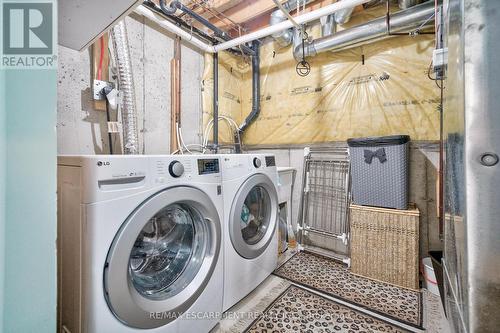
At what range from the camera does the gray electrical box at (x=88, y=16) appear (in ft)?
2.77

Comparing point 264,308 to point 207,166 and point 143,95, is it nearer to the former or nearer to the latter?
point 207,166

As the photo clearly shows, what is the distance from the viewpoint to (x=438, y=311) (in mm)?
1401

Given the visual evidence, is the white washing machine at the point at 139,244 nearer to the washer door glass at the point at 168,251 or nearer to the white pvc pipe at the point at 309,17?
the washer door glass at the point at 168,251

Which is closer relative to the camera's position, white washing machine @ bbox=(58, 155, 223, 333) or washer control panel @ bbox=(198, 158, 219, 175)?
white washing machine @ bbox=(58, 155, 223, 333)

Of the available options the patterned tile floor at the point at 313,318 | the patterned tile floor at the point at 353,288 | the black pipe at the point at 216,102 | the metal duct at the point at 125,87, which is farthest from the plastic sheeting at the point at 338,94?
the patterned tile floor at the point at 313,318

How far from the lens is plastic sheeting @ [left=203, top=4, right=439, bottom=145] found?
1773mm

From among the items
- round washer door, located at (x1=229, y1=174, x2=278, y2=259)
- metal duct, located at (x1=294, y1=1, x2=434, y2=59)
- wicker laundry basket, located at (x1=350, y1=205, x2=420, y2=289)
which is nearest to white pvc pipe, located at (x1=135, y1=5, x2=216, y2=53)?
metal duct, located at (x1=294, y1=1, x2=434, y2=59)

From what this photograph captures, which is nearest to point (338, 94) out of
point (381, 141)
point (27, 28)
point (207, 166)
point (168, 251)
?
point (381, 141)

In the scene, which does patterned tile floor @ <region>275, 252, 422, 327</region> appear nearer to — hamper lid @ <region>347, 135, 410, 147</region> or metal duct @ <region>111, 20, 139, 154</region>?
hamper lid @ <region>347, 135, 410, 147</region>

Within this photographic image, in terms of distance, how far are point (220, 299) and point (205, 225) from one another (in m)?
0.44

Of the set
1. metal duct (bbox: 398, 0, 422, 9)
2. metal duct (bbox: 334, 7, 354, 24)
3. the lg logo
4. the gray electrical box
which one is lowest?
the lg logo

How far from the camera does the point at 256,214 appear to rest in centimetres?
172

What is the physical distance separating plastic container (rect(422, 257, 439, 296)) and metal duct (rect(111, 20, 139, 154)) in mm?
2222

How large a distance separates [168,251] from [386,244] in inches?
61.0
